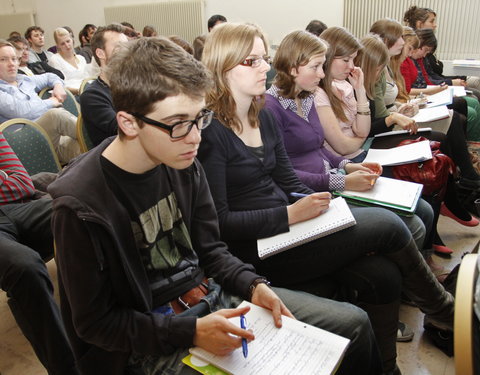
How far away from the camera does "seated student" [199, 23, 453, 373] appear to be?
4.29ft

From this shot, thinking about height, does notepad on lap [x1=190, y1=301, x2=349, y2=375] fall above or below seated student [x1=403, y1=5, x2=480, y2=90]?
below

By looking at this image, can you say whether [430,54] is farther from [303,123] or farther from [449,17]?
[303,123]

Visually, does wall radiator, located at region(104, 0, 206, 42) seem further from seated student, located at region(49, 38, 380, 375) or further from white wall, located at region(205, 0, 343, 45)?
seated student, located at region(49, 38, 380, 375)

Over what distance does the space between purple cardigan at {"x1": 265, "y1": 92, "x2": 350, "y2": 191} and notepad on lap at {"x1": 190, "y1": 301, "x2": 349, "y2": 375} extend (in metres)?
0.86

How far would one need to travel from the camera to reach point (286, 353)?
874mm

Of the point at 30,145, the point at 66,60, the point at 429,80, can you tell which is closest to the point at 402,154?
the point at 30,145

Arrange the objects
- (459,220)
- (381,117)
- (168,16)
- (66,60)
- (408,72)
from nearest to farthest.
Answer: (459,220) → (381,117) → (408,72) → (66,60) → (168,16)

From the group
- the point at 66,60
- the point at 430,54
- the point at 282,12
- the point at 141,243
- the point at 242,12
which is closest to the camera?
the point at 141,243

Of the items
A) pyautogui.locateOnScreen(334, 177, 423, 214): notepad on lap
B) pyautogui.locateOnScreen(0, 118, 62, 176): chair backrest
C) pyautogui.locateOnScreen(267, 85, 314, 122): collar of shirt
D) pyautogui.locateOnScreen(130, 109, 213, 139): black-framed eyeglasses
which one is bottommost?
pyautogui.locateOnScreen(334, 177, 423, 214): notepad on lap

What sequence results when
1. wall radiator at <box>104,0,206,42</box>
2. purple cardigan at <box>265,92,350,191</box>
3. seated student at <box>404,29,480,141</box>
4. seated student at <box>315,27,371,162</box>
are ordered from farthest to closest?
wall radiator at <box>104,0,206,42</box> < seated student at <box>404,29,480,141</box> < seated student at <box>315,27,371,162</box> < purple cardigan at <box>265,92,350,191</box>

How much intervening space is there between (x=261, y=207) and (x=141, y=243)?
0.56 m

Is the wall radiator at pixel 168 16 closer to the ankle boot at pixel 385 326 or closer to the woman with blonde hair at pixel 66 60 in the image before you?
the woman with blonde hair at pixel 66 60

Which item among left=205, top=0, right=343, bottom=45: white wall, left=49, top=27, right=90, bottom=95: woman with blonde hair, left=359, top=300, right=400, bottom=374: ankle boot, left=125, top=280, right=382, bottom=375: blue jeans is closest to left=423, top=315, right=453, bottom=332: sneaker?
left=359, top=300, right=400, bottom=374: ankle boot

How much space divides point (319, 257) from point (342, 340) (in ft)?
1.39
